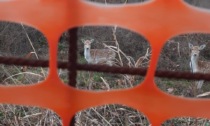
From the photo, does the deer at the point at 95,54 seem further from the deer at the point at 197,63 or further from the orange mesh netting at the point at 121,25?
the orange mesh netting at the point at 121,25

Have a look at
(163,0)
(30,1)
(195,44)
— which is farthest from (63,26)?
(195,44)

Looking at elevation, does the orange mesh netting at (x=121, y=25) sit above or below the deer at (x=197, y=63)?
above

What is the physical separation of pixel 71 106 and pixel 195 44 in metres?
2.45

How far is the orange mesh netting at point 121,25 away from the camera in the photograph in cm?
75

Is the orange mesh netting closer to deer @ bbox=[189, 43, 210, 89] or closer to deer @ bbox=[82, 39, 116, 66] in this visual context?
deer @ bbox=[82, 39, 116, 66]

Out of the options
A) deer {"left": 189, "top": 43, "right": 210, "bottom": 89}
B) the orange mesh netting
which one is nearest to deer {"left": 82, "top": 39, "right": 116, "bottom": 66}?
→ deer {"left": 189, "top": 43, "right": 210, "bottom": 89}

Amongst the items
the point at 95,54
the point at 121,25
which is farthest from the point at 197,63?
the point at 121,25

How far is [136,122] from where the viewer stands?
87.2 inches

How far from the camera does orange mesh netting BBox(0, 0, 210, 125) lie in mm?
753

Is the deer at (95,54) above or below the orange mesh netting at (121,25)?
below

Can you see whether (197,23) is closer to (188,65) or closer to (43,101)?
(43,101)

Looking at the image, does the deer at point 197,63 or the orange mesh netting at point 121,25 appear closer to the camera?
the orange mesh netting at point 121,25

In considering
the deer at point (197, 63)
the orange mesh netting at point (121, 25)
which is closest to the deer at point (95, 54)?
the deer at point (197, 63)

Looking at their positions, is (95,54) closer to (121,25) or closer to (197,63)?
(197,63)
